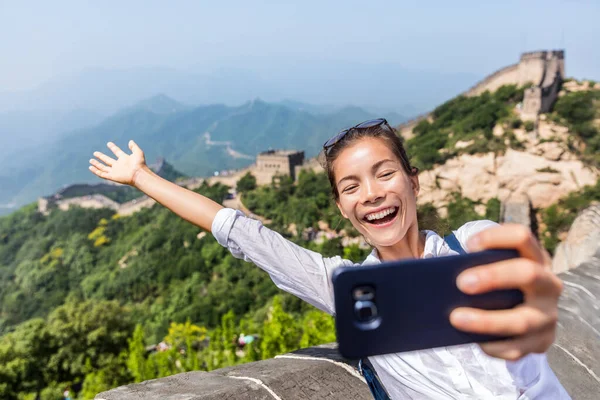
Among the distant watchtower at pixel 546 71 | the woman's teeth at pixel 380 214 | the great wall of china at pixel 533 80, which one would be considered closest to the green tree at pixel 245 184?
the great wall of china at pixel 533 80

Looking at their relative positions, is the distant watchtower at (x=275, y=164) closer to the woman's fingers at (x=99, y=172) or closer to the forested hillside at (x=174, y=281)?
the forested hillside at (x=174, y=281)

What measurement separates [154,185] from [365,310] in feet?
3.68

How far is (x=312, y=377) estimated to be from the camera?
2.01m

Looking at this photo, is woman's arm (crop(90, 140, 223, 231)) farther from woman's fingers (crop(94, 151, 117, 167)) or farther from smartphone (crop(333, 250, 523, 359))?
smartphone (crop(333, 250, 523, 359))

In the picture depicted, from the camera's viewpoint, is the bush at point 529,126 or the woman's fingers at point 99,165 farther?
the bush at point 529,126

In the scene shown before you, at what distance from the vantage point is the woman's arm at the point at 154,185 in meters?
1.54

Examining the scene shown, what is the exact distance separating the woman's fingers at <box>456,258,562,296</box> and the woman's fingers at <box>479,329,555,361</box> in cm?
8

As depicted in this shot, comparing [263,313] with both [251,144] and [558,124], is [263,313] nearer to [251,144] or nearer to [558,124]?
[558,124]

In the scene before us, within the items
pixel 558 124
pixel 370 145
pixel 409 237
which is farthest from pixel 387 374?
pixel 558 124

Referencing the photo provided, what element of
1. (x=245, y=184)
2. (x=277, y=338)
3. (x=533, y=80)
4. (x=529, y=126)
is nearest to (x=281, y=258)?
(x=277, y=338)

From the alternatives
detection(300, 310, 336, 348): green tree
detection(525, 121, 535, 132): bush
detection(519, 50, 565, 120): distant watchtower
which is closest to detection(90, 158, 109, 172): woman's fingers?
detection(300, 310, 336, 348): green tree

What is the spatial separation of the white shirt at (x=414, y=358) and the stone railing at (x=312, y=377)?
52cm

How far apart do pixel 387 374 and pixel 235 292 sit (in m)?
20.3

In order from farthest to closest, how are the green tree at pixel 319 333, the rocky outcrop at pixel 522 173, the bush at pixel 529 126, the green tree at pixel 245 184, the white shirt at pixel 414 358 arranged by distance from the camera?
the green tree at pixel 245 184
the bush at pixel 529 126
the rocky outcrop at pixel 522 173
the green tree at pixel 319 333
the white shirt at pixel 414 358
